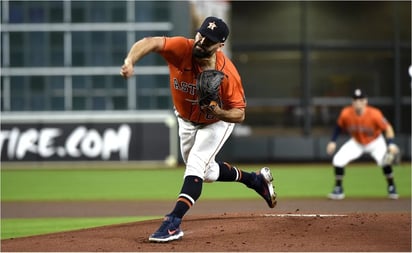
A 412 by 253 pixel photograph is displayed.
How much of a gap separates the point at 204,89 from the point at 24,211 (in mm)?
5566

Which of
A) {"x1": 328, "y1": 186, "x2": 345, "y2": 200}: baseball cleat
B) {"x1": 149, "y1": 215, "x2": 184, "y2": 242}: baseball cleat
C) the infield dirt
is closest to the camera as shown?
the infield dirt

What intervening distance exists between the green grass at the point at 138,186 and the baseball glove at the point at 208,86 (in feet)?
9.80

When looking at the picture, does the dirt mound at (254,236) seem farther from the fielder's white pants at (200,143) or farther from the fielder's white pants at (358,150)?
the fielder's white pants at (358,150)

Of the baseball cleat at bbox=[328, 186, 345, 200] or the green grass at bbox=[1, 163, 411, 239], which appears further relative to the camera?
the baseball cleat at bbox=[328, 186, 345, 200]

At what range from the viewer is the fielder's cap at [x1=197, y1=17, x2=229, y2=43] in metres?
7.38

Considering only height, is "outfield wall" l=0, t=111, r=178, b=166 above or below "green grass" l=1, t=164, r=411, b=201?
above

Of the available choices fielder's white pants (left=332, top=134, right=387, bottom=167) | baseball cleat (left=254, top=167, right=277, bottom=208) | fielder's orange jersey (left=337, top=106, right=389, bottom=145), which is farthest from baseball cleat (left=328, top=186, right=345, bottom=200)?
baseball cleat (left=254, top=167, right=277, bottom=208)

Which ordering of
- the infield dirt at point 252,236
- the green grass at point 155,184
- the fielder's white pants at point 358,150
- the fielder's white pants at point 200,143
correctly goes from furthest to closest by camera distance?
the green grass at point 155,184 → the fielder's white pants at point 358,150 → the fielder's white pants at point 200,143 → the infield dirt at point 252,236

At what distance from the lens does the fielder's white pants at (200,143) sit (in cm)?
766

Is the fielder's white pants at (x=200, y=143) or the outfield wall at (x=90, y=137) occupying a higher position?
the fielder's white pants at (x=200, y=143)

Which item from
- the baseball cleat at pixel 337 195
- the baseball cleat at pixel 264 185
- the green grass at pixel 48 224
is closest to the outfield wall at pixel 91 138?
the baseball cleat at pixel 337 195

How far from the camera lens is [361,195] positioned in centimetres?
1381

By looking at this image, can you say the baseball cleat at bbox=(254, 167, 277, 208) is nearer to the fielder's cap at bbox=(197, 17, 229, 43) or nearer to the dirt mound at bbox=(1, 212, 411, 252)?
the dirt mound at bbox=(1, 212, 411, 252)

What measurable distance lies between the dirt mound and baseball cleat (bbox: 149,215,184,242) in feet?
0.22
